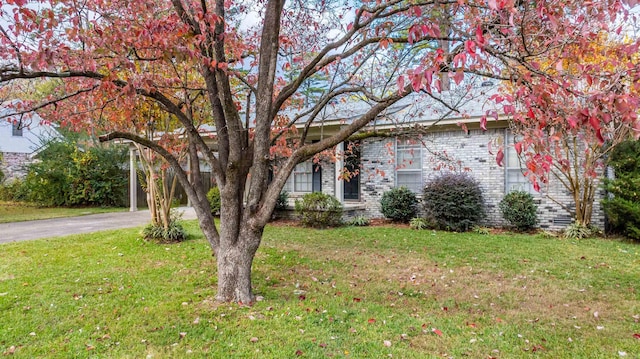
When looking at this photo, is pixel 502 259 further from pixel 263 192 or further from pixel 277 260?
pixel 263 192

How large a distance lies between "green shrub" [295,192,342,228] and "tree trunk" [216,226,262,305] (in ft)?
19.5

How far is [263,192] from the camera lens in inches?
171

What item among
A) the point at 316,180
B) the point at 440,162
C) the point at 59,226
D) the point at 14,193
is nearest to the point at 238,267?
the point at 440,162

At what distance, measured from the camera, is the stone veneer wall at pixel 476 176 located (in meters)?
9.23

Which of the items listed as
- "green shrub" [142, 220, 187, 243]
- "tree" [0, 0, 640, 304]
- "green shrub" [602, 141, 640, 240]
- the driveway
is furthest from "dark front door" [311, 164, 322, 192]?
"green shrub" [602, 141, 640, 240]

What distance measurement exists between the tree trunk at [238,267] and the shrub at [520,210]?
23.7ft

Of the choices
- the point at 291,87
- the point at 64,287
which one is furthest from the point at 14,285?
the point at 291,87

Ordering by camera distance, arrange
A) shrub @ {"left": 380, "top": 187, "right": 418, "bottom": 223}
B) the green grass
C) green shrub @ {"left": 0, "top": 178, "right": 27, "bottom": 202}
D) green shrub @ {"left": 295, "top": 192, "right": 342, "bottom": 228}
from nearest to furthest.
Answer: green shrub @ {"left": 295, "top": 192, "right": 342, "bottom": 228} → shrub @ {"left": 380, "top": 187, "right": 418, "bottom": 223} → the green grass → green shrub @ {"left": 0, "top": 178, "right": 27, "bottom": 202}

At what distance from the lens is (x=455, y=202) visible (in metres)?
9.38

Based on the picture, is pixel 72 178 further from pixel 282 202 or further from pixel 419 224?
pixel 419 224

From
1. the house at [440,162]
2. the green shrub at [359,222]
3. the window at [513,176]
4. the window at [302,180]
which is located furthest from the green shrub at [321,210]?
the window at [513,176]

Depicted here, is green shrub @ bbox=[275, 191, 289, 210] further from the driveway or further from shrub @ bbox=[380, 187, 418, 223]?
shrub @ bbox=[380, 187, 418, 223]

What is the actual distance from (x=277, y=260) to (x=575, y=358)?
444cm

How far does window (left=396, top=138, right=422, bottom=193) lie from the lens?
35.6 ft
